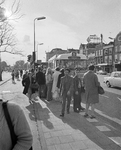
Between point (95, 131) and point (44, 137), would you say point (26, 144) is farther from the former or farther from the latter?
point (95, 131)

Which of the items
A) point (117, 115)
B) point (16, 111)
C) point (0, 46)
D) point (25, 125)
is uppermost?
point (0, 46)

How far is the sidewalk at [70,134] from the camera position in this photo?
11.5 feet

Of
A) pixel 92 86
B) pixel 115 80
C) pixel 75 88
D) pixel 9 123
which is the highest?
pixel 9 123

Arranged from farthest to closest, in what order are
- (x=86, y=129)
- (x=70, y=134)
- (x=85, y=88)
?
(x=85, y=88)
(x=86, y=129)
(x=70, y=134)

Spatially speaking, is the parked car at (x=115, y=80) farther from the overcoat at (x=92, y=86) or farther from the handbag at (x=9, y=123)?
the handbag at (x=9, y=123)

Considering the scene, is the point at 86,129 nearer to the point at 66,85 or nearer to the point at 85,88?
the point at 85,88

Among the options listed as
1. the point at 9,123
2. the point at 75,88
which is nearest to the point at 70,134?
the point at 75,88

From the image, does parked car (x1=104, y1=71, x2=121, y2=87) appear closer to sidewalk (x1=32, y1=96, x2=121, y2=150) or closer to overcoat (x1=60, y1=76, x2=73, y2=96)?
overcoat (x1=60, y1=76, x2=73, y2=96)

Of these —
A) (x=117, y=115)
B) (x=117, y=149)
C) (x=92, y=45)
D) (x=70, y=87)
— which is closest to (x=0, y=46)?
(x=70, y=87)

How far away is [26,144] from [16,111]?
13.1 inches

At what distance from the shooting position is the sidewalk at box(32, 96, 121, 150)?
3508 millimetres

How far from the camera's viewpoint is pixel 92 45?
235ft

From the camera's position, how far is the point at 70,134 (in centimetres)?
412

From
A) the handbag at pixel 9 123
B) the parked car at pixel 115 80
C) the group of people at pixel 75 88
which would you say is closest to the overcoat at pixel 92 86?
the group of people at pixel 75 88
